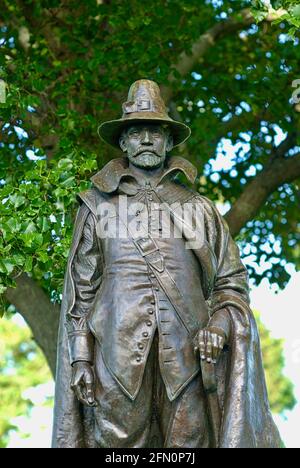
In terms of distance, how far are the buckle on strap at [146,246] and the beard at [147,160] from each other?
0.53 metres

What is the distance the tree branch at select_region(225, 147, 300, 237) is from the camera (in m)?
15.5

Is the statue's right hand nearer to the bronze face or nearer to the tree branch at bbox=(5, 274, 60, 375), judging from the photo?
the bronze face

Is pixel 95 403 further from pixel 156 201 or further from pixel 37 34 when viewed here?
pixel 37 34

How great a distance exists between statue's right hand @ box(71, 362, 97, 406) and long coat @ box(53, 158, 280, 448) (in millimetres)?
128

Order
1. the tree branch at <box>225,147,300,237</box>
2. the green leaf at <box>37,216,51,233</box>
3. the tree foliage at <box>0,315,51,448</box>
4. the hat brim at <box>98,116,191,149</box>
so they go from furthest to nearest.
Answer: the tree foliage at <box>0,315,51,448</box> → the tree branch at <box>225,147,300,237</box> → the green leaf at <box>37,216,51,233</box> → the hat brim at <box>98,116,191,149</box>

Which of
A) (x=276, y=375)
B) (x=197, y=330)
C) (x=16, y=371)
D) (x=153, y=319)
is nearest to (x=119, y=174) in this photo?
(x=153, y=319)

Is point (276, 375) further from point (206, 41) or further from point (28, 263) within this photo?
point (28, 263)

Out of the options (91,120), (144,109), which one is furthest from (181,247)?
(91,120)

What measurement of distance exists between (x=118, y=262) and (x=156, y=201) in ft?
1.74

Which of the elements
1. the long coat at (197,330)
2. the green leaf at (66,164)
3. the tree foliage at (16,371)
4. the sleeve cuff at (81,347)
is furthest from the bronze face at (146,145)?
the tree foliage at (16,371)

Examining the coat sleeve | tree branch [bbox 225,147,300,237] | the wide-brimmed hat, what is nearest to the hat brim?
the wide-brimmed hat

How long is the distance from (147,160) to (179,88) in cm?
719

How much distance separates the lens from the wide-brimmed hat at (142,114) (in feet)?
29.8

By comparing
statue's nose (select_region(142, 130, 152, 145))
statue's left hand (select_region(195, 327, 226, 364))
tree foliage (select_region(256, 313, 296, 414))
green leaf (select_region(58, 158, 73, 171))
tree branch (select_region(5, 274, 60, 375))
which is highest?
tree foliage (select_region(256, 313, 296, 414))
